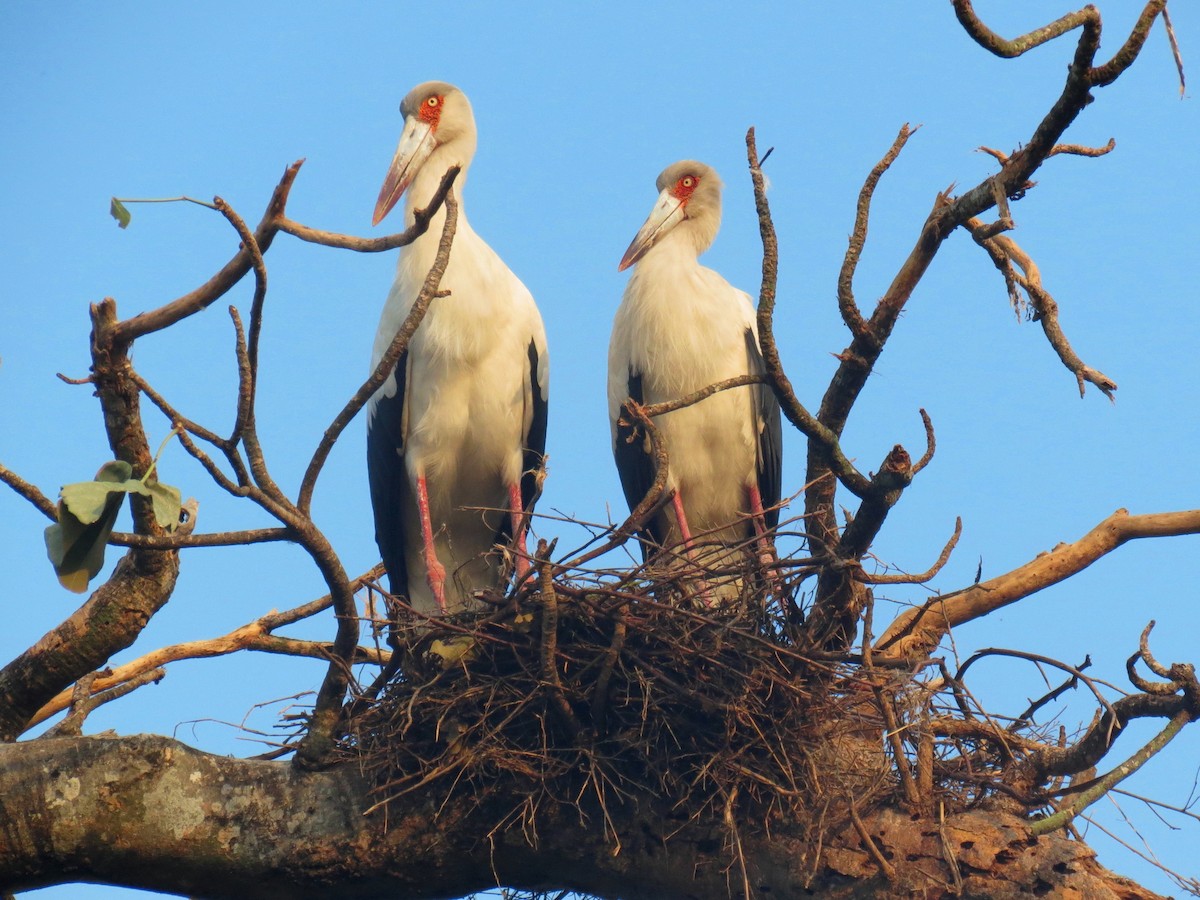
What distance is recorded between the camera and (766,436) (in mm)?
6887

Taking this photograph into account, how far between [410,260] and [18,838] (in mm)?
3314

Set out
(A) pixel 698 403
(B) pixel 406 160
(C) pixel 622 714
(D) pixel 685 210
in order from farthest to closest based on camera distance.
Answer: (D) pixel 685 210
(B) pixel 406 160
(A) pixel 698 403
(C) pixel 622 714

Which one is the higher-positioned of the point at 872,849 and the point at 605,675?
the point at 605,675

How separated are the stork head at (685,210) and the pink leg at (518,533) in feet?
5.36

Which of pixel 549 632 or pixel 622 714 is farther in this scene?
pixel 622 714

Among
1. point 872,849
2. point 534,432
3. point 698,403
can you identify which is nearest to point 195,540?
point 872,849

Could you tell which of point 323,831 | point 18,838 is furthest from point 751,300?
point 18,838

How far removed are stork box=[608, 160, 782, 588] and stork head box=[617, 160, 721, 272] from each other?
0.29 m

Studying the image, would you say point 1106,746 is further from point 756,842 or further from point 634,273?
point 634,273

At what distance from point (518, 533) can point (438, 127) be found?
107 inches

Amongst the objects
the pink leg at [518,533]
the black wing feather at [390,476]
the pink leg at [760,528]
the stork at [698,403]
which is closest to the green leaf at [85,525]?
the pink leg at [518,533]

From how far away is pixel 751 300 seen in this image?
23.2 ft

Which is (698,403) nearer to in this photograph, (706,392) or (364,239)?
(706,392)

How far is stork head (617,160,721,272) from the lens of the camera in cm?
748
